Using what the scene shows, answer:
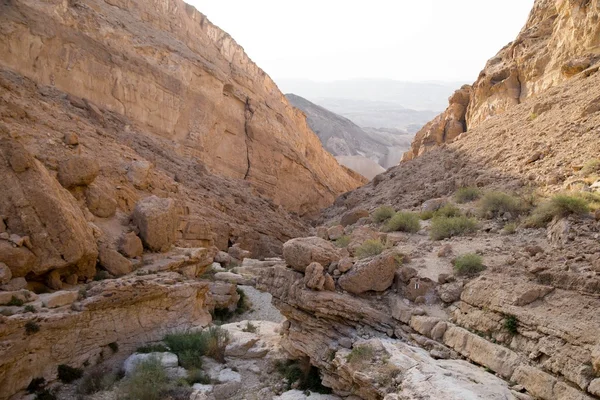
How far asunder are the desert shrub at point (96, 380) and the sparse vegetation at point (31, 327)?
4.43 feet

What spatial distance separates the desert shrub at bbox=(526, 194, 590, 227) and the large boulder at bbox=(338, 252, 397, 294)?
3.55 metres

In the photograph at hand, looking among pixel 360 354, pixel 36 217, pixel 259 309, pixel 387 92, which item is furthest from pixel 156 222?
pixel 387 92

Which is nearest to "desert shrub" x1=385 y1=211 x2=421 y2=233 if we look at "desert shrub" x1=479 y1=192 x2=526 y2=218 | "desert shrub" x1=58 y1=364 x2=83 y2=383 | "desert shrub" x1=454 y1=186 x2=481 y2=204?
"desert shrub" x1=479 y1=192 x2=526 y2=218

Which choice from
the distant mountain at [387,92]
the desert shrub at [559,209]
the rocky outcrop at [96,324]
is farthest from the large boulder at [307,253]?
the distant mountain at [387,92]

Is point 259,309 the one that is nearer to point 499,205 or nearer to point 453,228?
point 453,228

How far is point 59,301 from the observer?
8.48 meters

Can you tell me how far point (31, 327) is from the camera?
7.61 meters

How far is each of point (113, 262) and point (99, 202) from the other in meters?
2.02

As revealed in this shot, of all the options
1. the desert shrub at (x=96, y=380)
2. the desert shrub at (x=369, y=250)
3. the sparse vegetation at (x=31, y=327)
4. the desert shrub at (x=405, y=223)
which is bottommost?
the desert shrub at (x=96, y=380)

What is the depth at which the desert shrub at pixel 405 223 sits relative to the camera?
39.2 feet

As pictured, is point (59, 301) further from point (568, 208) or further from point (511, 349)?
point (568, 208)

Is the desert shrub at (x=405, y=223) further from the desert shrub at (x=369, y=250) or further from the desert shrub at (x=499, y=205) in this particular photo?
the desert shrub at (x=369, y=250)

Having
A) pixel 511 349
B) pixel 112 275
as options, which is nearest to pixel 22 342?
pixel 112 275

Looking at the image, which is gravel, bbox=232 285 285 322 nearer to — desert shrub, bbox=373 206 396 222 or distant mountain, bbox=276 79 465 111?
desert shrub, bbox=373 206 396 222
